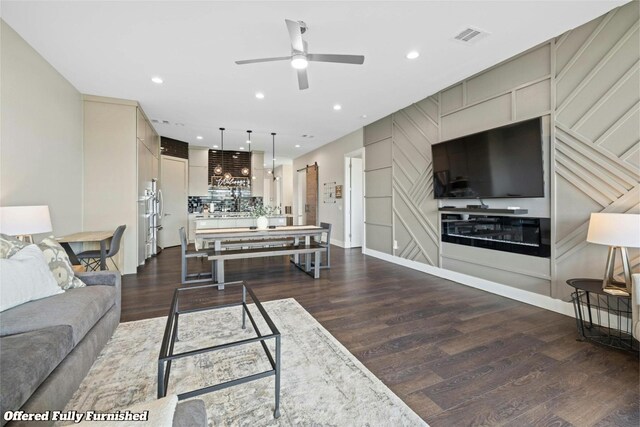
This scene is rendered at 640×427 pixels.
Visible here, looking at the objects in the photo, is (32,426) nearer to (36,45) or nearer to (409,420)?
(409,420)

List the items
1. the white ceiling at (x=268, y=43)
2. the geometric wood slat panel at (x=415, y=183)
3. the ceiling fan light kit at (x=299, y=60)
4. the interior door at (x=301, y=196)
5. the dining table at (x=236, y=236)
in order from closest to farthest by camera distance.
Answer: the white ceiling at (x=268, y=43) < the ceiling fan light kit at (x=299, y=60) < the dining table at (x=236, y=236) < the geometric wood slat panel at (x=415, y=183) < the interior door at (x=301, y=196)

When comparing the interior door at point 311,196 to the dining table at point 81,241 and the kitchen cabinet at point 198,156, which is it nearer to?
the kitchen cabinet at point 198,156

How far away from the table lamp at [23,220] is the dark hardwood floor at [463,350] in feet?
3.94

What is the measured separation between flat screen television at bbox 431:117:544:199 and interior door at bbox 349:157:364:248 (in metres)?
2.96

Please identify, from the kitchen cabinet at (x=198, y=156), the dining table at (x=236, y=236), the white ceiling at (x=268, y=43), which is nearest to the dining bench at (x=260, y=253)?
the dining table at (x=236, y=236)

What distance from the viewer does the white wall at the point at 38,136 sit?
2.78 meters

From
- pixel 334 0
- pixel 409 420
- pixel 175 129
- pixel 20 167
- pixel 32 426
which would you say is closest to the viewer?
pixel 32 426

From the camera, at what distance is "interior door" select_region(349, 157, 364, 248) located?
723cm

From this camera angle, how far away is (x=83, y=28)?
2758 mm

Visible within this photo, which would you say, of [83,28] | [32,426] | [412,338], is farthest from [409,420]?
[83,28]

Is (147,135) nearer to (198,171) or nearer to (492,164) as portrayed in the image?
(198,171)

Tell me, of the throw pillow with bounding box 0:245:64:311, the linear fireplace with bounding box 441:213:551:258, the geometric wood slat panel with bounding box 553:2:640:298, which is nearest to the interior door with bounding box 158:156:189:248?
the throw pillow with bounding box 0:245:64:311

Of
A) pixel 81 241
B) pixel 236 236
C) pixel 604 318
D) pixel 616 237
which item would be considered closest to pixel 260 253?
pixel 236 236

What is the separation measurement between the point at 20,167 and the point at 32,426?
3.03m
